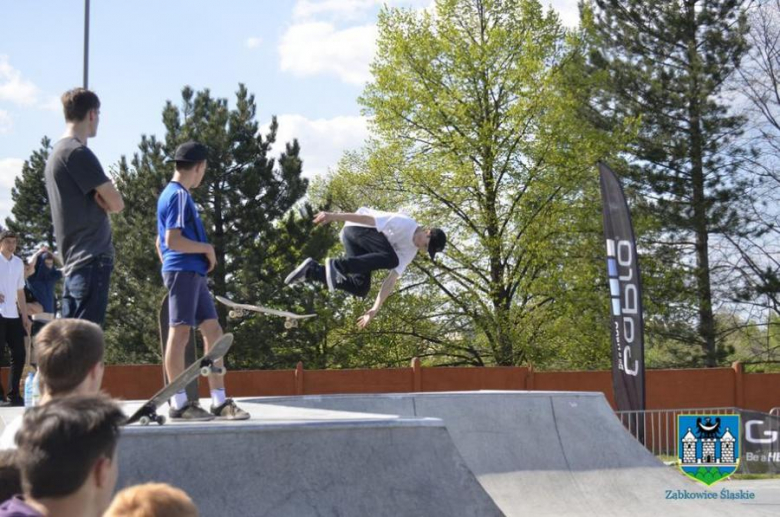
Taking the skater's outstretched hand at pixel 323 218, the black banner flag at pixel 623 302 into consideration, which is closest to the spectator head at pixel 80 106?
the skater's outstretched hand at pixel 323 218

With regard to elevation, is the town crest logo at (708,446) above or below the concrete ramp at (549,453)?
below

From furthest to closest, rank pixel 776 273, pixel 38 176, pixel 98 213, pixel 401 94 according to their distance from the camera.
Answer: pixel 38 176 → pixel 401 94 → pixel 776 273 → pixel 98 213

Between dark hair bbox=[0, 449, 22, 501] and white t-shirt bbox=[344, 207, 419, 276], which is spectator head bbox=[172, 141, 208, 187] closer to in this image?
white t-shirt bbox=[344, 207, 419, 276]

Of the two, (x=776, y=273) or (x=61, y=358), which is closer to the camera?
(x=61, y=358)

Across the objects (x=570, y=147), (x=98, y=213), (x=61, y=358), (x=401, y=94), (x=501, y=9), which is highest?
(x=501, y=9)

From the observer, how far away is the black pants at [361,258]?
784 cm

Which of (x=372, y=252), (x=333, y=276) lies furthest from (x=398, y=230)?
(x=333, y=276)

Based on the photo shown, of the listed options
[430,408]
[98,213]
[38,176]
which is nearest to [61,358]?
[98,213]

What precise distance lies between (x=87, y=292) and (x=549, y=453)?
5.48 metres

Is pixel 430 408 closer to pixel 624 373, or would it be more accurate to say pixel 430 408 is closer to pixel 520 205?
pixel 624 373

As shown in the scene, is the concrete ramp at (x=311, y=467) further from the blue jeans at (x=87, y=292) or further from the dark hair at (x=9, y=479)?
the dark hair at (x=9, y=479)

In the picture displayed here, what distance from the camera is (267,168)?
87.4ft

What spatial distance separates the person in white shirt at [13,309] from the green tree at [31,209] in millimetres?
35633

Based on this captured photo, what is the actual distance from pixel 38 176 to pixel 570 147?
Answer: 2737cm
